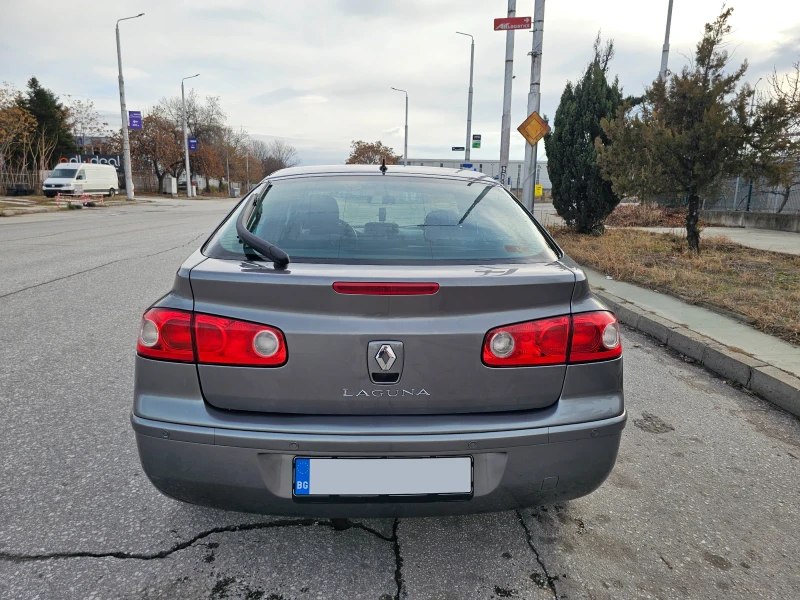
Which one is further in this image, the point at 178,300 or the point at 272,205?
the point at 272,205

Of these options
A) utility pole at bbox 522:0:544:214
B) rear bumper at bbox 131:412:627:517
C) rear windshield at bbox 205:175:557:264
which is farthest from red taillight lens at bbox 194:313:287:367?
utility pole at bbox 522:0:544:214

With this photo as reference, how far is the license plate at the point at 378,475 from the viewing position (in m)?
1.88

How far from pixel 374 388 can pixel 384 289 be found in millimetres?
329

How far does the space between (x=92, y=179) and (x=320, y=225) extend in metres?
36.6

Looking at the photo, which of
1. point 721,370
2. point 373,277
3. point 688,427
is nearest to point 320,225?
point 373,277

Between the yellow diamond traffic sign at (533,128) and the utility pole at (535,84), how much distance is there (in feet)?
1.45

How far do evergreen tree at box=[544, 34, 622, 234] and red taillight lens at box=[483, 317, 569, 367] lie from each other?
474 inches

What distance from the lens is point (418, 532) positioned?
239 cm

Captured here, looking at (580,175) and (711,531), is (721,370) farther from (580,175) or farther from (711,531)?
(580,175)

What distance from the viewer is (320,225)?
2.46 m

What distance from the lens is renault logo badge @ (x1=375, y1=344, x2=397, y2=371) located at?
1871 mm

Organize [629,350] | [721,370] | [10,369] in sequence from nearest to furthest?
1. [10,369]
2. [721,370]
3. [629,350]

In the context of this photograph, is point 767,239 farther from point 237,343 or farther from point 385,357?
point 237,343

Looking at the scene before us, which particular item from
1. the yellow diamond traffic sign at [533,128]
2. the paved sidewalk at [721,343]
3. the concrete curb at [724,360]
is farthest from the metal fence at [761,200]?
the concrete curb at [724,360]
